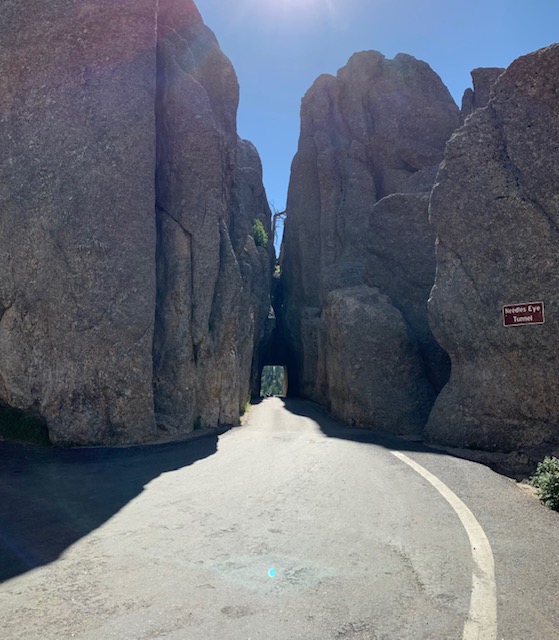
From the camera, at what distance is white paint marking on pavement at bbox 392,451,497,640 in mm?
4098

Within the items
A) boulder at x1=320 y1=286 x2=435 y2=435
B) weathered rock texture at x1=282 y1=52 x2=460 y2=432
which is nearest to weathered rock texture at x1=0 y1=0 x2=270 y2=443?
boulder at x1=320 y1=286 x2=435 y2=435

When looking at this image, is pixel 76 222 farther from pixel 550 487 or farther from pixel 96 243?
pixel 550 487

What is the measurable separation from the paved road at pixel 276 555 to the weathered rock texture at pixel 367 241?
10976 mm

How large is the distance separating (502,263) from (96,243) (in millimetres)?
11328

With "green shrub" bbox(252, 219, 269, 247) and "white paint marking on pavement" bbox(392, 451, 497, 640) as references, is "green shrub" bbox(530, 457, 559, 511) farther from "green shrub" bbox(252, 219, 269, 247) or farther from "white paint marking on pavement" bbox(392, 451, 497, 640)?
"green shrub" bbox(252, 219, 269, 247)

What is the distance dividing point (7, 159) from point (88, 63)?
3.95m

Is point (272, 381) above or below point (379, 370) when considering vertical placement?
below

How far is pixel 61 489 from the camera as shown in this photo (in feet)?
28.8

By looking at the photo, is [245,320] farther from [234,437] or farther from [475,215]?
[475,215]

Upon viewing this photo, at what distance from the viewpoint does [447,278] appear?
16531mm

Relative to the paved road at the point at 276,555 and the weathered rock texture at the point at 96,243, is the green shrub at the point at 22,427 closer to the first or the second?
the weathered rock texture at the point at 96,243

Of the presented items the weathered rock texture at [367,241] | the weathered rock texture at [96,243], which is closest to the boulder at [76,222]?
the weathered rock texture at [96,243]

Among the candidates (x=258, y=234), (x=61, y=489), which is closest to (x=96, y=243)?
(x=61, y=489)

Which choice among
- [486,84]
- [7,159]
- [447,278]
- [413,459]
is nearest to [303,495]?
[413,459]
